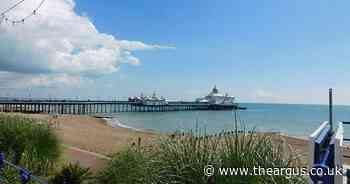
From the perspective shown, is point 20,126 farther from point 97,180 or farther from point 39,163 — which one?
point 97,180

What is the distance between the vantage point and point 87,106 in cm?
8919

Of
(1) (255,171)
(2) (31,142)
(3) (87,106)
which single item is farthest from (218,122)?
(1) (255,171)

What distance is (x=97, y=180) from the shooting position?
498 cm

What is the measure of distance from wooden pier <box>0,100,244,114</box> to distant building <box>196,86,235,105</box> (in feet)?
11.0

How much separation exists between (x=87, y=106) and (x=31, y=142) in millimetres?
84317

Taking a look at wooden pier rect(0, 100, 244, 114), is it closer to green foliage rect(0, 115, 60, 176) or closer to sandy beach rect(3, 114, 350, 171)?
sandy beach rect(3, 114, 350, 171)

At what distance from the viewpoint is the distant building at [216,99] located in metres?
126

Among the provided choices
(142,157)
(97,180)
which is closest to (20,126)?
(97,180)

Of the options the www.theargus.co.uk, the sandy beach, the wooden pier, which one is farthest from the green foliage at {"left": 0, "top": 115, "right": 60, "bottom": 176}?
the wooden pier

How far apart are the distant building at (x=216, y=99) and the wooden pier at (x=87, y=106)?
3.34 meters

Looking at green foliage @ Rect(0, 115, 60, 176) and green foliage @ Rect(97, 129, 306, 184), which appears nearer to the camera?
green foliage @ Rect(97, 129, 306, 184)

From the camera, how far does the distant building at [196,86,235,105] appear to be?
126m

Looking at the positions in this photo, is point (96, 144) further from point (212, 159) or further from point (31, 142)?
point (212, 159)

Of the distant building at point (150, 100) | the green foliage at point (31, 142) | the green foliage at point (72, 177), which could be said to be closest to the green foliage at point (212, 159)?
the green foliage at point (72, 177)
